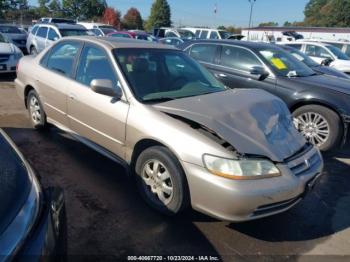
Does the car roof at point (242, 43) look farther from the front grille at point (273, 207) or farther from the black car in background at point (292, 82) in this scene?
the front grille at point (273, 207)

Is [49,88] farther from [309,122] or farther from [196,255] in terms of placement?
[309,122]

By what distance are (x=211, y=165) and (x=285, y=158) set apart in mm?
699

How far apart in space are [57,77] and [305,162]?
3.22 meters

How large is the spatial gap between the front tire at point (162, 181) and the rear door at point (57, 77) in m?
1.62

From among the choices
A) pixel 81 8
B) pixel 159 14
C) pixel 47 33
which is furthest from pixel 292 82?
pixel 159 14

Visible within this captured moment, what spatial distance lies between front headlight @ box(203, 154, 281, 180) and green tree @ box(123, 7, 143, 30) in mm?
73483

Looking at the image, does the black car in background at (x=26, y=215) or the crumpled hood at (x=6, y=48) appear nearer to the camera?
the black car in background at (x=26, y=215)

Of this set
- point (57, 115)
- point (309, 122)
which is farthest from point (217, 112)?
point (309, 122)

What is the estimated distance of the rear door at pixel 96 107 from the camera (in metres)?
3.52

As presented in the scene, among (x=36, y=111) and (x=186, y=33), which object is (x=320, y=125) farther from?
(x=186, y=33)

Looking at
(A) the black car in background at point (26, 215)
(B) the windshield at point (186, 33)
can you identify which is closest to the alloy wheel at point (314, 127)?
(A) the black car in background at point (26, 215)

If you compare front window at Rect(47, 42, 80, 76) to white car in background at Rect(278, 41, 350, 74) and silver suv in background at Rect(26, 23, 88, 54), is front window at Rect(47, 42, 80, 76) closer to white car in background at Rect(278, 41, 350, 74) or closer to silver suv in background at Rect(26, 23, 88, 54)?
silver suv in background at Rect(26, 23, 88, 54)

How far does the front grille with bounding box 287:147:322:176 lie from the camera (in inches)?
116

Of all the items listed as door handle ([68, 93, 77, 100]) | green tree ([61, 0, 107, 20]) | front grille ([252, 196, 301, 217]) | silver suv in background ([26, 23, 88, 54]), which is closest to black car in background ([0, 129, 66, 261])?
front grille ([252, 196, 301, 217])
